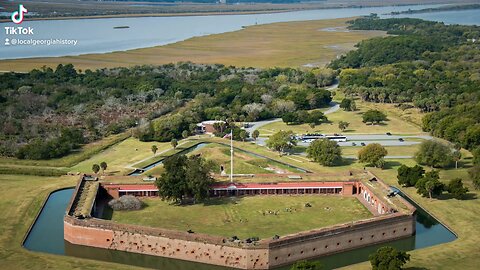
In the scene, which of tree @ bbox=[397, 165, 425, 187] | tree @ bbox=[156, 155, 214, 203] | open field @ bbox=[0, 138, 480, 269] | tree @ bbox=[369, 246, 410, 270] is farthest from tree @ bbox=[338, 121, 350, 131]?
tree @ bbox=[369, 246, 410, 270]

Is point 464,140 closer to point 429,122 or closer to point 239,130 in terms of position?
point 429,122

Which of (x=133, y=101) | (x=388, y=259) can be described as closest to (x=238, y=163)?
(x=388, y=259)

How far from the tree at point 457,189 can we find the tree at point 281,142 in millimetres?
21621

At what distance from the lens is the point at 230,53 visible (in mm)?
165750

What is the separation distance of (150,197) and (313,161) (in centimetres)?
2172

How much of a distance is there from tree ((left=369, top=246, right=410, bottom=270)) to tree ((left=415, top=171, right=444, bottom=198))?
1611 centimetres

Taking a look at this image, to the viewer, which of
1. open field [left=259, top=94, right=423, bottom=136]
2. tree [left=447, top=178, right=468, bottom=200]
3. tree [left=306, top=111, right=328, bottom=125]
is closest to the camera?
tree [left=447, top=178, right=468, bottom=200]

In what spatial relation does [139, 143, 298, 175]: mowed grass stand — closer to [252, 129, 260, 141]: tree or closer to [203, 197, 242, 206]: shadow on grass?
[252, 129, 260, 141]: tree

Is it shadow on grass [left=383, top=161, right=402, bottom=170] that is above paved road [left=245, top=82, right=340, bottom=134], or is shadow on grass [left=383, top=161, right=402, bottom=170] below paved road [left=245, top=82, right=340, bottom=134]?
below

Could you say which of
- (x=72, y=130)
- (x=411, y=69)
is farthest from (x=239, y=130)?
(x=411, y=69)

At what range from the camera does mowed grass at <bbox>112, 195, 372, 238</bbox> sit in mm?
51188

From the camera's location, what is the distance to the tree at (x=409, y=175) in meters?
62.5

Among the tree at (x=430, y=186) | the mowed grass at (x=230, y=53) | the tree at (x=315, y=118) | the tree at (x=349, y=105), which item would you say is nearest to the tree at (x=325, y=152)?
the tree at (x=430, y=186)

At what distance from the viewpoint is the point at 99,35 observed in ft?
642
